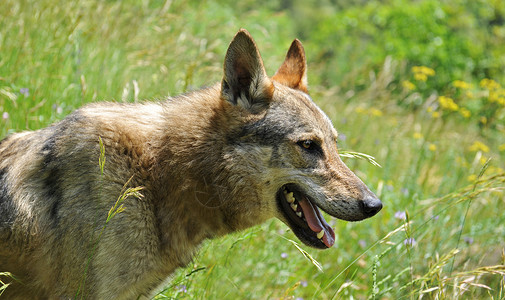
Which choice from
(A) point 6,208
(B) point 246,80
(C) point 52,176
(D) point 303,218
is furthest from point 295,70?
(A) point 6,208

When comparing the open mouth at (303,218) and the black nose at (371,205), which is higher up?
A: the black nose at (371,205)

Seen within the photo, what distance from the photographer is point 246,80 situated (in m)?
3.47

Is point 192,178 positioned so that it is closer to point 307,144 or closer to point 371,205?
point 307,144

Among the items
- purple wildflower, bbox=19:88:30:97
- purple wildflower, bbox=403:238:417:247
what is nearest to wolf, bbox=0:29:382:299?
purple wildflower, bbox=403:238:417:247

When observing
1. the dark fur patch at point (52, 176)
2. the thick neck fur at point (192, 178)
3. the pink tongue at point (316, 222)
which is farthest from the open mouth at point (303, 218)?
the dark fur patch at point (52, 176)

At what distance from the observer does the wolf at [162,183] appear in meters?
2.95

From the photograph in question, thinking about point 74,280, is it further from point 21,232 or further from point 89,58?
point 89,58

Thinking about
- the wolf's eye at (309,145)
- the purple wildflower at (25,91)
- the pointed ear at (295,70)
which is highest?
the pointed ear at (295,70)

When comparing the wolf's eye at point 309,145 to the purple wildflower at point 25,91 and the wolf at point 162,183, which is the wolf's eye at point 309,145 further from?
the purple wildflower at point 25,91

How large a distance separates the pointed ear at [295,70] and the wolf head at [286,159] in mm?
510

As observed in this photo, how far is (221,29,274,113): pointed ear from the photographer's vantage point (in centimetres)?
332

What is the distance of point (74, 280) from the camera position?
2.91 meters

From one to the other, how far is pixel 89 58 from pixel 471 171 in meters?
5.02

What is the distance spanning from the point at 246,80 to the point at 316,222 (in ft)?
3.52
